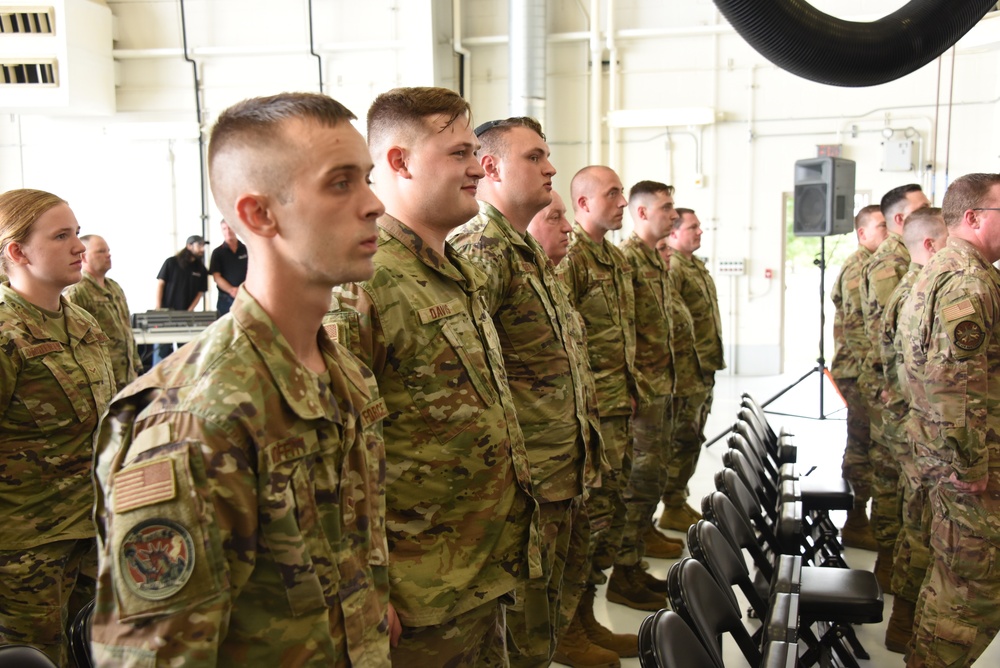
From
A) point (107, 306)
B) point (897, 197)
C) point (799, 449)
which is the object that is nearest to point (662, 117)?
point (799, 449)

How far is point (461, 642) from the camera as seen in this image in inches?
74.2

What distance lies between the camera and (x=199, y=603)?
43.4 inches

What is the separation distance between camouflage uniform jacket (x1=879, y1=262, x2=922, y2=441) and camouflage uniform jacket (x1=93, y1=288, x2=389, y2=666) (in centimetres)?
331

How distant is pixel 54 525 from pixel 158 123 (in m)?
9.07

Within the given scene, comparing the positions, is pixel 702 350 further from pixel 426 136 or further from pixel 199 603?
pixel 199 603

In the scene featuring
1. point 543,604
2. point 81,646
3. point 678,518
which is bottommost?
point 678,518

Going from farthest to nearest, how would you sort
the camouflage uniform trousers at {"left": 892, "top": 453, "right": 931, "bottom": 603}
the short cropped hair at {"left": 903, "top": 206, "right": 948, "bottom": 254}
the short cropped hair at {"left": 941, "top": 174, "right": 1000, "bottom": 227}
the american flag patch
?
the short cropped hair at {"left": 903, "top": 206, "right": 948, "bottom": 254} → the camouflage uniform trousers at {"left": 892, "top": 453, "right": 931, "bottom": 603} → the short cropped hair at {"left": 941, "top": 174, "right": 1000, "bottom": 227} → the american flag patch

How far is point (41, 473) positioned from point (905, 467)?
3.17 meters

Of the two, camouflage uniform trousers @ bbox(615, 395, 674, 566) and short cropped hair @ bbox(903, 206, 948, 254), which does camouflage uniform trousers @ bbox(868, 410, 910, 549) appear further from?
camouflage uniform trousers @ bbox(615, 395, 674, 566)

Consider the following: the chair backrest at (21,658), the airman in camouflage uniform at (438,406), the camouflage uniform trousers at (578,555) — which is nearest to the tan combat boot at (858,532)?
the camouflage uniform trousers at (578,555)

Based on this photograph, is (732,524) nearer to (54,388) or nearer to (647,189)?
(54,388)

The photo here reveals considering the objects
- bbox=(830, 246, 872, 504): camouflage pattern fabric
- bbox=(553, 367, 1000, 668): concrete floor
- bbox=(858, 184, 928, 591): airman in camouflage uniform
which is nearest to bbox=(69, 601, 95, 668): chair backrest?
bbox=(553, 367, 1000, 668): concrete floor

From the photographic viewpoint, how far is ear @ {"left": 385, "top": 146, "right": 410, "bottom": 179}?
2.05 meters

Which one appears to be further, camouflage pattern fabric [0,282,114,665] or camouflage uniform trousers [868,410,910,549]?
camouflage uniform trousers [868,410,910,549]
